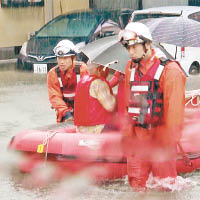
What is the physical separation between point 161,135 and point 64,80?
240 cm

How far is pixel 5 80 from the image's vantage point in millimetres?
15281

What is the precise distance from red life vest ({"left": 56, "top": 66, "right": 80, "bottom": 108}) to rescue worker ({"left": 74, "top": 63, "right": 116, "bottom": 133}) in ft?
3.67

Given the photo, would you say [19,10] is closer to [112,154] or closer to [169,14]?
[169,14]

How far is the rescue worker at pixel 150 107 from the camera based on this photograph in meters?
5.89

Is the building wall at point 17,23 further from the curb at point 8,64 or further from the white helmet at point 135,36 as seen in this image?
the white helmet at point 135,36

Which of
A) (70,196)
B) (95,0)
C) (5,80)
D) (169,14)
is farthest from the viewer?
(95,0)

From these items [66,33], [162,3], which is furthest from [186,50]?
[162,3]

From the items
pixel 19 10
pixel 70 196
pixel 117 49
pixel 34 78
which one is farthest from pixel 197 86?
pixel 19 10

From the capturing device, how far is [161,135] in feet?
19.8

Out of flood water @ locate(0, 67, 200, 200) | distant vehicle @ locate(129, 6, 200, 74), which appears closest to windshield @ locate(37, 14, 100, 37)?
distant vehicle @ locate(129, 6, 200, 74)

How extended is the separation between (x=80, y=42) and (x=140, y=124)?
1011cm

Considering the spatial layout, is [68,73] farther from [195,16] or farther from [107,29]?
[107,29]

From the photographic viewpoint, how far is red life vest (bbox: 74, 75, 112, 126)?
694cm

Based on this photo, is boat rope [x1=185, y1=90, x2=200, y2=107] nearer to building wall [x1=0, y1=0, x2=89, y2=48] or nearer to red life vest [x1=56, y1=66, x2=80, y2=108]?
red life vest [x1=56, y1=66, x2=80, y2=108]
